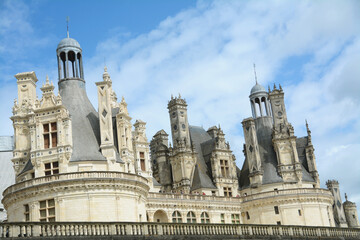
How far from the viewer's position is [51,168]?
37938mm

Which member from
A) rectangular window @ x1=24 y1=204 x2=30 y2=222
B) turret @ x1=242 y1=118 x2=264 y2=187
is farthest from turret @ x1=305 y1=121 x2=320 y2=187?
rectangular window @ x1=24 y1=204 x2=30 y2=222

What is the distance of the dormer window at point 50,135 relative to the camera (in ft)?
127

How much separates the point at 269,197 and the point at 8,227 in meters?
37.6

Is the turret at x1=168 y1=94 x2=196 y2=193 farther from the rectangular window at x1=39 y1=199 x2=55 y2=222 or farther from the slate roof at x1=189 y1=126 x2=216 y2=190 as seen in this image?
the rectangular window at x1=39 y1=199 x2=55 y2=222

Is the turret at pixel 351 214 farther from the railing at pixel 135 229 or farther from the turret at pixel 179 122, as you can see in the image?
the railing at pixel 135 229

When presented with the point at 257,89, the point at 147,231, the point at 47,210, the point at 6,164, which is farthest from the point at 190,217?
the point at 147,231

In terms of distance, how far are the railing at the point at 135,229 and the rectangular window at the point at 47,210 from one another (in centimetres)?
1417

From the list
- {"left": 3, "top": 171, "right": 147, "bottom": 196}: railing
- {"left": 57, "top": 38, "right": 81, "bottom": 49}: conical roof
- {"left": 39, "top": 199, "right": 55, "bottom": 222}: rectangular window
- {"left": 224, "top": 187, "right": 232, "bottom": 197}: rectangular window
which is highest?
{"left": 57, "top": 38, "right": 81, "bottom": 49}: conical roof

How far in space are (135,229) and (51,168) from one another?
16.4 m

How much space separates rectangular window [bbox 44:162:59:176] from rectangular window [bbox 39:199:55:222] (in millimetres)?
2418

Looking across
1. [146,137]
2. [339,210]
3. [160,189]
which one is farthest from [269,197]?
[339,210]

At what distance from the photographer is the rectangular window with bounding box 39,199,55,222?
118 feet

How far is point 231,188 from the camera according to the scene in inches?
2222

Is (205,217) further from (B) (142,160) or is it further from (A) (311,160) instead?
(A) (311,160)
